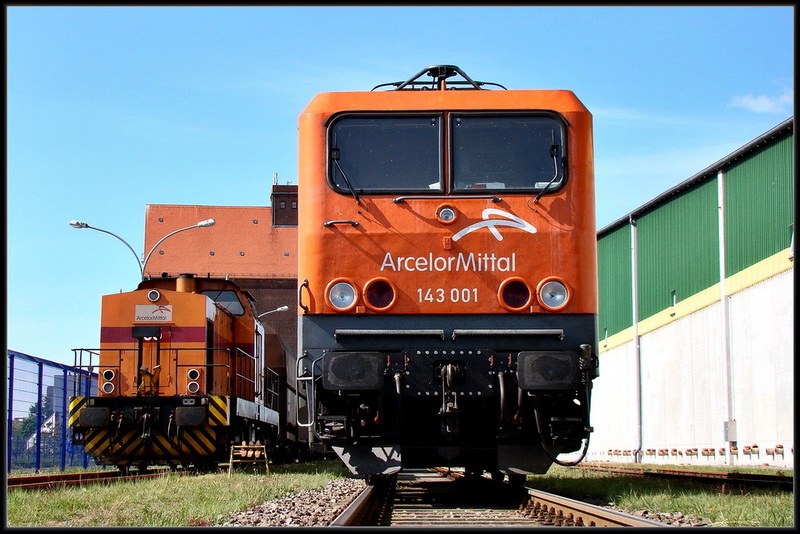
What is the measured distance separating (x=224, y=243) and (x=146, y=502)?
173 feet

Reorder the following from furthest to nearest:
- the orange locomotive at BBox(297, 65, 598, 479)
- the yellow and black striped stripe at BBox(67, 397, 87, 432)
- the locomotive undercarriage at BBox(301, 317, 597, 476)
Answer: the yellow and black striped stripe at BBox(67, 397, 87, 432)
the orange locomotive at BBox(297, 65, 598, 479)
the locomotive undercarriage at BBox(301, 317, 597, 476)

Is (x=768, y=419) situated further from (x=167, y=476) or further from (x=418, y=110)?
(x=418, y=110)

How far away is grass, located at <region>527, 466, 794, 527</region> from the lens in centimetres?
686

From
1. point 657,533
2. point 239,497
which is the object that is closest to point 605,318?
point 239,497

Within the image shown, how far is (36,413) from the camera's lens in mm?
19234

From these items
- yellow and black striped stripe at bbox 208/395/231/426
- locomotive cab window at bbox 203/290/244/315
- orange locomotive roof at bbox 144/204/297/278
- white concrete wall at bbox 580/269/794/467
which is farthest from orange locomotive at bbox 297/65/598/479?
orange locomotive roof at bbox 144/204/297/278

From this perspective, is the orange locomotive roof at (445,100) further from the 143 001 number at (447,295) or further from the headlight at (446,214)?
the 143 001 number at (447,295)

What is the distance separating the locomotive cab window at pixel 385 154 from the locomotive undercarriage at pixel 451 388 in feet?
4.11

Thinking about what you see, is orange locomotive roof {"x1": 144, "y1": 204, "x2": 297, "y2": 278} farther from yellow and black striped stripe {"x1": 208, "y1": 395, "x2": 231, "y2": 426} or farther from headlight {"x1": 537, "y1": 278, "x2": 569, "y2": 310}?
headlight {"x1": 537, "y1": 278, "x2": 569, "y2": 310}

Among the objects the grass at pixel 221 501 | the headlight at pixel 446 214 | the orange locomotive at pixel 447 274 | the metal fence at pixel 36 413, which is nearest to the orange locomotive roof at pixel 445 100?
the orange locomotive at pixel 447 274

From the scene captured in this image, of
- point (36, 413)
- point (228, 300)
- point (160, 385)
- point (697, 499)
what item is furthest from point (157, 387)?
point (697, 499)

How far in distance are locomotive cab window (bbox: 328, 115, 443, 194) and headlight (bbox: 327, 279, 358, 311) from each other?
838 millimetres

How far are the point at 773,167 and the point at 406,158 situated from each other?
15.9 meters

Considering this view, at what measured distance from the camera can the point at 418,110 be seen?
834 cm
